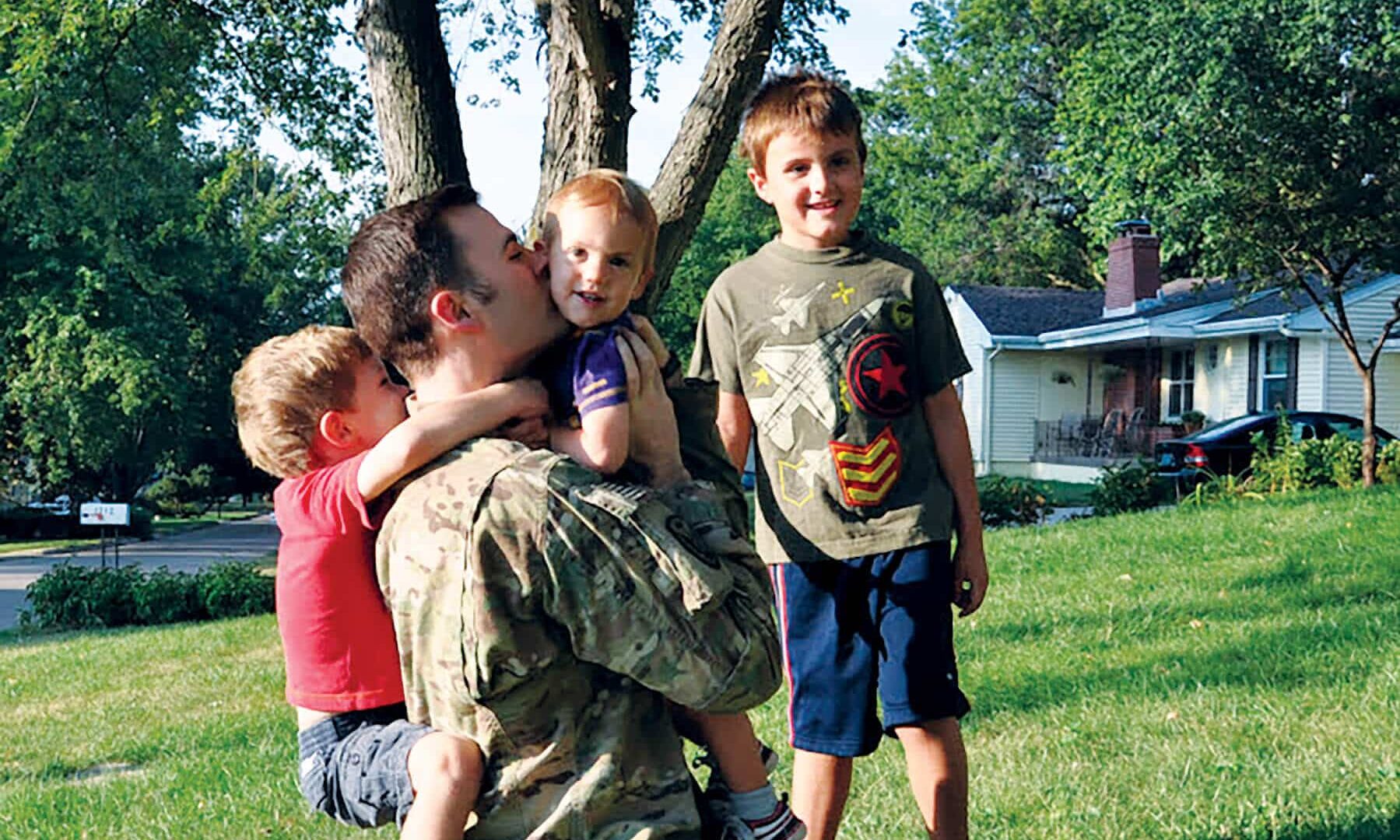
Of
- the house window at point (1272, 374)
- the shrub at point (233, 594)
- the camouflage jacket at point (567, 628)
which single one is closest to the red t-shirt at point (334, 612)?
the camouflage jacket at point (567, 628)

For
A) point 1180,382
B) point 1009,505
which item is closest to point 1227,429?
point 1009,505

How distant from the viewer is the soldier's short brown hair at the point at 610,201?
197 centimetres

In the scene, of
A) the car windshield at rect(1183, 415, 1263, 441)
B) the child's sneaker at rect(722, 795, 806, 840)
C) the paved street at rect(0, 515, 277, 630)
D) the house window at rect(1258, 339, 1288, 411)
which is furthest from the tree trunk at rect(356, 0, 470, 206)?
the house window at rect(1258, 339, 1288, 411)

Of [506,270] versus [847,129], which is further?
[847,129]

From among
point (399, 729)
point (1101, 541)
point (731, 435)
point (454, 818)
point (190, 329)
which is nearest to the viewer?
point (454, 818)

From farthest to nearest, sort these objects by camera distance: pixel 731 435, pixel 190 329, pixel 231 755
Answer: pixel 190 329
pixel 231 755
pixel 731 435

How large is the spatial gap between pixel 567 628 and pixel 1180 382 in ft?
94.7

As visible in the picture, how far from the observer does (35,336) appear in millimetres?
24734

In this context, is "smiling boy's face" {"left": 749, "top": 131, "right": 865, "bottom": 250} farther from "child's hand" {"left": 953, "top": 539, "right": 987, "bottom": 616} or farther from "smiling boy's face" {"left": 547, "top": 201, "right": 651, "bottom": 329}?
"smiling boy's face" {"left": 547, "top": 201, "right": 651, "bottom": 329}

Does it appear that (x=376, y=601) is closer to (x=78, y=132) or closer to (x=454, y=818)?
(x=454, y=818)

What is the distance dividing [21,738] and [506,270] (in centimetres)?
705

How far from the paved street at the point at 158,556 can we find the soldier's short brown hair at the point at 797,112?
50.2ft

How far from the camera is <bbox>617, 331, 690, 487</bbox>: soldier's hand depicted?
1.84m

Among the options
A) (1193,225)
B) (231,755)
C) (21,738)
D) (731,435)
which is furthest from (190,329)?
(731,435)
